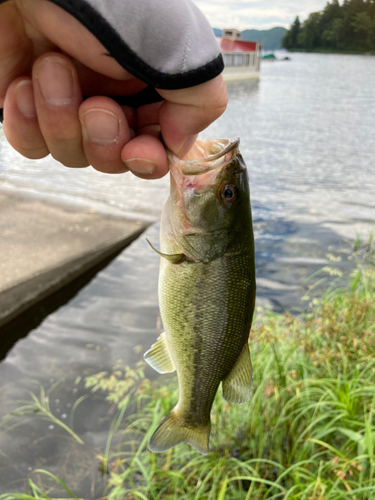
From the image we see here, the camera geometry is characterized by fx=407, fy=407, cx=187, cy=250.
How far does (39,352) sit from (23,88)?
4228 millimetres

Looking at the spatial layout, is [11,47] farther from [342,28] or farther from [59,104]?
[342,28]

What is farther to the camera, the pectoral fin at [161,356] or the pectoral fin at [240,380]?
the pectoral fin at [161,356]

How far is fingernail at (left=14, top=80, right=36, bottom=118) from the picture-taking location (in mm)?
1422

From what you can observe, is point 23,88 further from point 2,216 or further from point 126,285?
point 2,216

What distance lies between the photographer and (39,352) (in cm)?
502

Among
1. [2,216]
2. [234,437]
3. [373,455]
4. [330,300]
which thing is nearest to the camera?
[373,455]

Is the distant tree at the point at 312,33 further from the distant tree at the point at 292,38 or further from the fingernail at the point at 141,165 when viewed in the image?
the fingernail at the point at 141,165

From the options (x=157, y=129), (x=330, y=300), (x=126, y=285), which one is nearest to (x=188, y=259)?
(x=157, y=129)

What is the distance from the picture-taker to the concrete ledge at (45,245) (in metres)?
5.54

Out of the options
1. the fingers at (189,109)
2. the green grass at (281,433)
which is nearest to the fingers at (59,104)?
the fingers at (189,109)

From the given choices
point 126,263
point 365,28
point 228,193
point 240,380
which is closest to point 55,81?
point 228,193

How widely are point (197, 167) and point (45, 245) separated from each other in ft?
Result: 17.8

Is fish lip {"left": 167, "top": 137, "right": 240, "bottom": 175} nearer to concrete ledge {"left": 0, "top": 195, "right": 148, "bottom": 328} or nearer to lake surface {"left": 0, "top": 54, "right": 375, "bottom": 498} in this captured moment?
lake surface {"left": 0, "top": 54, "right": 375, "bottom": 498}

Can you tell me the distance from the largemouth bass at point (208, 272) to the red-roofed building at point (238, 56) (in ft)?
150
